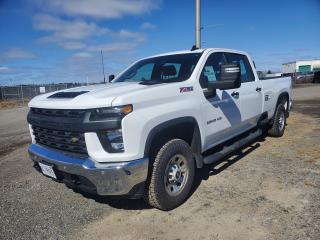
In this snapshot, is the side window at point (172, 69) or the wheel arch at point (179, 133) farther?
the side window at point (172, 69)

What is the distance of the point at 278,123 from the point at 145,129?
4.88 m

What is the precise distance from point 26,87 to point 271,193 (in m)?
34.1

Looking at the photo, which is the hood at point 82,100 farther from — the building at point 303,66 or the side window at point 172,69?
the building at point 303,66

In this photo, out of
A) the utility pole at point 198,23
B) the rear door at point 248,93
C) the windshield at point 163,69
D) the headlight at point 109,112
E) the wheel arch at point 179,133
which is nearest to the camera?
the headlight at point 109,112

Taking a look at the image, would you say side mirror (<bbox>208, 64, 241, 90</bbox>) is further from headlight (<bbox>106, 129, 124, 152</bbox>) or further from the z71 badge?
headlight (<bbox>106, 129, 124, 152</bbox>)

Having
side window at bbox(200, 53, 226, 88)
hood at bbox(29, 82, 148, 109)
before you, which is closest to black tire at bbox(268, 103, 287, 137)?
side window at bbox(200, 53, 226, 88)

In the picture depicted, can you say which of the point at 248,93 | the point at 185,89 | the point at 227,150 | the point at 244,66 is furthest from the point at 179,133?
the point at 244,66

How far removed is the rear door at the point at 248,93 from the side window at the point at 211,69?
15.1 inches

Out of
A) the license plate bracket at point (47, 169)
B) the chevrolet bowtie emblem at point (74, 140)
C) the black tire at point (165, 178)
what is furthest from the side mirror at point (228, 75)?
the license plate bracket at point (47, 169)

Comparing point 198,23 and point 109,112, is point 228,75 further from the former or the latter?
point 198,23

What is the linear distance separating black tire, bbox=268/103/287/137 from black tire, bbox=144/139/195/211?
3.84m

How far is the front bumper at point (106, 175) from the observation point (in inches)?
130

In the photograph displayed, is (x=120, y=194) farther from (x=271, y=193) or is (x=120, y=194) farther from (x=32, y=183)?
(x=32, y=183)

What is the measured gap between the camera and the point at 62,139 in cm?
368
